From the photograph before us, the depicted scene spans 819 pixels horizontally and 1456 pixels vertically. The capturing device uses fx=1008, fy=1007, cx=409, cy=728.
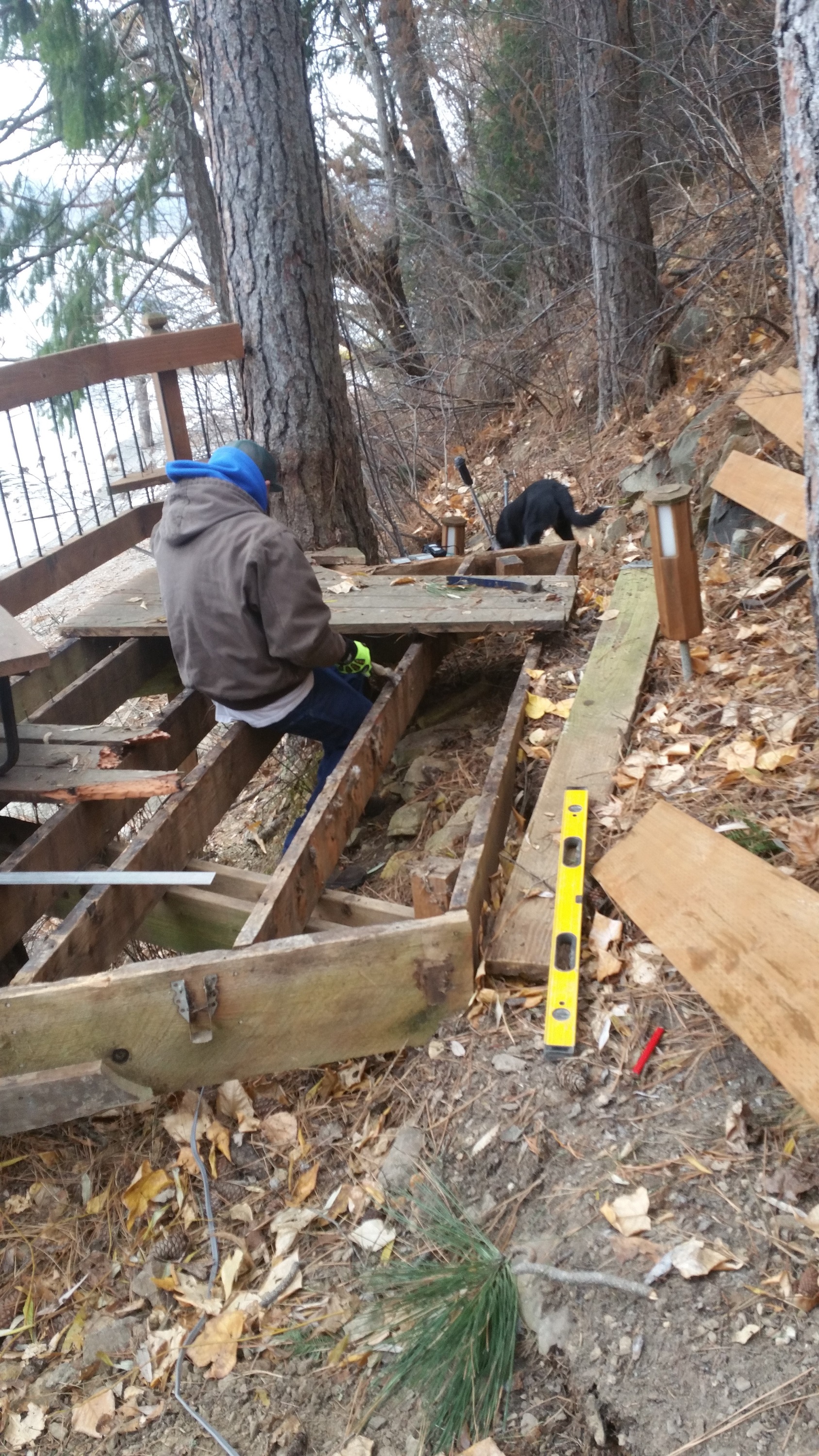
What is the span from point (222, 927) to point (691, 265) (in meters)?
7.30

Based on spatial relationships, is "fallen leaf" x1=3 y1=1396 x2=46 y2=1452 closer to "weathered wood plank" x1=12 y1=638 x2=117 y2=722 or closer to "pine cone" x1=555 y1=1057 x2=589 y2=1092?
"pine cone" x1=555 y1=1057 x2=589 y2=1092

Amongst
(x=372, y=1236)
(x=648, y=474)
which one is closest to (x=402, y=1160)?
(x=372, y=1236)

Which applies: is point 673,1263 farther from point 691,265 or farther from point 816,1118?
point 691,265

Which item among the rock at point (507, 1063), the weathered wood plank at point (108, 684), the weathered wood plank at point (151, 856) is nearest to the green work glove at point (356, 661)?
the weathered wood plank at point (151, 856)

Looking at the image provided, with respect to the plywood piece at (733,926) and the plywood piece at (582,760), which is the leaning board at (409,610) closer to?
the plywood piece at (582,760)

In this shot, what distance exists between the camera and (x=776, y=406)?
16.2 ft

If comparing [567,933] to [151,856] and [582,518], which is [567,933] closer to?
[151,856]

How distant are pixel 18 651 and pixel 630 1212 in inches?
93.1

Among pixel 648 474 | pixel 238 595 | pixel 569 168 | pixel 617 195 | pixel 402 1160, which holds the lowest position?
pixel 402 1160

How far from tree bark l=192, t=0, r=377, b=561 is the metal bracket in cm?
350

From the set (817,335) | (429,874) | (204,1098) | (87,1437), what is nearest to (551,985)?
(429,874)

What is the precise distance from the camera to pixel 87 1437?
2.14m

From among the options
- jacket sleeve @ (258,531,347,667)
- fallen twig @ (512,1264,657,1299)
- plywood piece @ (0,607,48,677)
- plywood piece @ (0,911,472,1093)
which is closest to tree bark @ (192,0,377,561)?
jacket sleeve @ (258,531,347,667)

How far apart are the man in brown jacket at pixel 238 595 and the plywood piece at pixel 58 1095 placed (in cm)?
189
